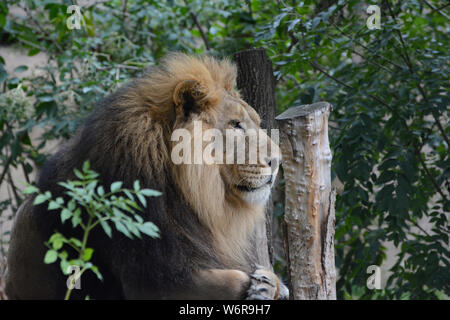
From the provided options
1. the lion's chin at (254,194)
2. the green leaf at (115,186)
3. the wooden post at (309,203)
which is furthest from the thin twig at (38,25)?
the green leaf at (115,186)

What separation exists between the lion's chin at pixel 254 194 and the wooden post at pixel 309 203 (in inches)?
7.7

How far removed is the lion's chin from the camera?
10.1 ft

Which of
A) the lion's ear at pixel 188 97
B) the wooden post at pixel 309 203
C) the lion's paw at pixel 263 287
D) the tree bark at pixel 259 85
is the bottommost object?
the lion's paw at pixel 263 287

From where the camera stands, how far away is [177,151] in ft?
9.61

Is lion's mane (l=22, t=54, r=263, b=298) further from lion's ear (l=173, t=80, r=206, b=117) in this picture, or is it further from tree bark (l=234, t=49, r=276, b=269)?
tree bark (l=234, t=49, r=276, b=269)

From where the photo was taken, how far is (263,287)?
2.83 meters

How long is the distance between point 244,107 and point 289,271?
3.25 ft

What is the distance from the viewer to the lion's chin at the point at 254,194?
3.07m

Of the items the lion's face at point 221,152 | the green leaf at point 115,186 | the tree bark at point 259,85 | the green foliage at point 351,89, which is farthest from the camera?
the green foliage at point 351,89

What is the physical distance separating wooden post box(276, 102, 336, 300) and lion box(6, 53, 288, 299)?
17 cm

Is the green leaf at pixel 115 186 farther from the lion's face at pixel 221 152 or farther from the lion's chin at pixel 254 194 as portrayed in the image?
the lion's chin at pixel 254 194

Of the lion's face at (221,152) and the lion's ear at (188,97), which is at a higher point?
the lion's ear at (188,97)

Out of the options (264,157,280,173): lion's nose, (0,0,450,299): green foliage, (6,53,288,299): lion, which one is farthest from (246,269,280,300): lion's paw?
(0,0,450,299): green foliage
